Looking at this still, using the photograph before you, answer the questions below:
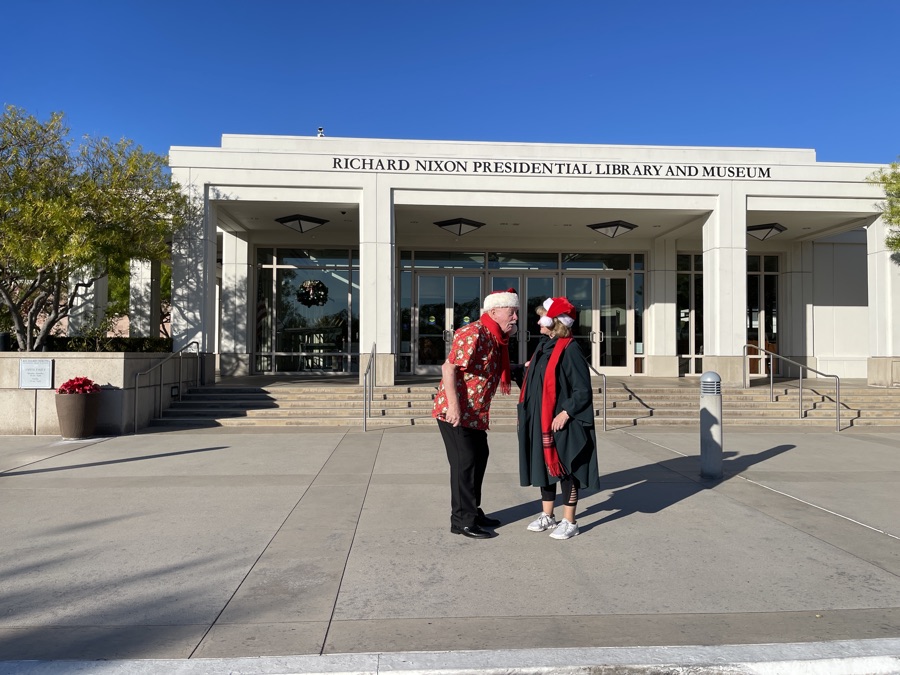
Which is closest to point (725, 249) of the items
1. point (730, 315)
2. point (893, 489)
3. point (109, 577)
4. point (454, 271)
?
point (730, 315)

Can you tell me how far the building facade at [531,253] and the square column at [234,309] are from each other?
0.17 feet

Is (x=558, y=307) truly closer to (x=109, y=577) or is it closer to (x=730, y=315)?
(x=109, y=577)

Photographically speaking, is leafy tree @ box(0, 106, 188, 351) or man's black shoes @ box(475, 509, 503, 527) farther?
leafy tree @ box(0, 106, 188, 351)

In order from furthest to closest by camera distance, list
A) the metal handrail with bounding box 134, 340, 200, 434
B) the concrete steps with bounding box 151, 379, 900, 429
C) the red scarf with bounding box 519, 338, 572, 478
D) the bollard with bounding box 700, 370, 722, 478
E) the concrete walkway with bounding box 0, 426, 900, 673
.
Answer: the concrete steps with bounding box 151, 379, 900, 429
the metal handrail with bounding box 134, 340, 200, 434
the bollard with bounding box 700, 370, 722, 478
the red scarf with bounding box 519, 338, 572, 478
the concrete walkway with bounding box 0, 426, 900, 673

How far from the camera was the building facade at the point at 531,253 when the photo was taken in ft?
47.4

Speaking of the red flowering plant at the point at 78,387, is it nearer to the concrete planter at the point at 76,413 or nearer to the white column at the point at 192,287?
the concrete planter at the point at 76,413

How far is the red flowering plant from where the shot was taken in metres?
9.73

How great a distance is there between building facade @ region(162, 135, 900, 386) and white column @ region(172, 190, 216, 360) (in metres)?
0.04

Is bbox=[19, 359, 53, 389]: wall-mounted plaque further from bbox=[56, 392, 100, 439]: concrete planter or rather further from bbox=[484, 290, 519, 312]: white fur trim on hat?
bbox=[484, 290, 519, 312]: white fur trim on hat

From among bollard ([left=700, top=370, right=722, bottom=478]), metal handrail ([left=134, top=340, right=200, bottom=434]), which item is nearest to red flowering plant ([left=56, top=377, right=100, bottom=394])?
metal handrail ([left=134, top=340, right=200, bottom=434])

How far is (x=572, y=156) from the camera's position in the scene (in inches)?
595

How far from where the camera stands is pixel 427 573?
4000mm

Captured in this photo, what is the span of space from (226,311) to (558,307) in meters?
14.6

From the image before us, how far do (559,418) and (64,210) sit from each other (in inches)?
406
